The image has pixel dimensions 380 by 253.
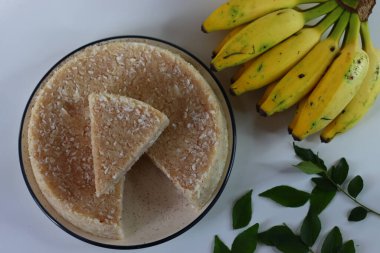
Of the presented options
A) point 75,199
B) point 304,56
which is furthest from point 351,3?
point 75,199

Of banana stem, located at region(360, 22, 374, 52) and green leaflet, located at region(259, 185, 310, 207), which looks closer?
banana stem, located at region(360, 22, 374, 52)

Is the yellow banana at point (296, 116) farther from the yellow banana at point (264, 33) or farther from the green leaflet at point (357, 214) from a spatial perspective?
the green leaflet at point (357, 214)

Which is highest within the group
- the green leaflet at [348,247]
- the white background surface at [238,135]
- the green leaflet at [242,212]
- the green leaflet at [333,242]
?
the white background surface at [238,135]

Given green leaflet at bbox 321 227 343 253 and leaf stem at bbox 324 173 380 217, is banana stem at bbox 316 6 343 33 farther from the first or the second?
green leaflet at bbox 321 227 343 253

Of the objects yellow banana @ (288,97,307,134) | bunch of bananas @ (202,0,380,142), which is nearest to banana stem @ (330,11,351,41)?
bunch of bananas @ (202,0,380,142)

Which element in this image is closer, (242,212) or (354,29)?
(354,29)

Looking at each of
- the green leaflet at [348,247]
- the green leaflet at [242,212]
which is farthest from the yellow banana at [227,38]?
the green leaflet at [348,247]

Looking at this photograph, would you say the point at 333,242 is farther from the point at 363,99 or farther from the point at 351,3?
the point at 351,3
